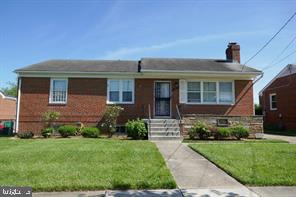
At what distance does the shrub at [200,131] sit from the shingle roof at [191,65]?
4.21 m

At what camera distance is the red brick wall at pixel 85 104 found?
15.9m

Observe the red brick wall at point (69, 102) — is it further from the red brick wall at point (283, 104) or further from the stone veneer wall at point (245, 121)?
the red brick wall at point (283, 104)

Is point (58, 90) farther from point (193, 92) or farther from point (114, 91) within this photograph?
point (193, 92)

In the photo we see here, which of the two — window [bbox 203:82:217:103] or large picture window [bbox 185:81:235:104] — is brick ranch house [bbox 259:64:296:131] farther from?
window [bbox 203:82:217:103]

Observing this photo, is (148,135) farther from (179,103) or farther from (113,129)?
(179,103)

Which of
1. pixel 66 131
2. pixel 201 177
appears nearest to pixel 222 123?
pixel 66 131

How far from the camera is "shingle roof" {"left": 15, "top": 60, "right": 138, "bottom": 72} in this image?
1632 centimetres

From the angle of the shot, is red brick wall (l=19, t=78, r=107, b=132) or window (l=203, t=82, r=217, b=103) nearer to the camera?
red brick wall (l=19, t=78, r=107, b=132)

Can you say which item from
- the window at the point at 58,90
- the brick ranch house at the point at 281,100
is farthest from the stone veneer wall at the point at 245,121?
the brick ranch house at the point at 281,100

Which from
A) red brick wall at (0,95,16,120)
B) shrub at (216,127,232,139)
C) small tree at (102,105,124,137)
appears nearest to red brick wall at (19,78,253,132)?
small tree at (102,105,124,137)

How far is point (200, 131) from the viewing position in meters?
13.7

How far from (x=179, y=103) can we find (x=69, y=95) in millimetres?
6746

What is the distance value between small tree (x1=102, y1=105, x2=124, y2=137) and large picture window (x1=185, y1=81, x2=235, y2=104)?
15.1 feet

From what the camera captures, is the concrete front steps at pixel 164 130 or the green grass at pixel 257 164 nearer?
the green grass at pixel 257 164
